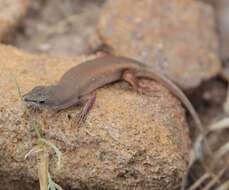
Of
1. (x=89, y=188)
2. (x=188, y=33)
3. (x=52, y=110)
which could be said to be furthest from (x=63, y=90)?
(x=188, y=33)

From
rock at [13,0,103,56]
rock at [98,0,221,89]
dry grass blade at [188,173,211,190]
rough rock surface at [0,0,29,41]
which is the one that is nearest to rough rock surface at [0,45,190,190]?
dry grass blade at [188,173,211,190]

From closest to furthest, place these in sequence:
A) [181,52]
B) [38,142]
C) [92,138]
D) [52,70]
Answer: [38,142], [92,138], [52,70], [181,52]

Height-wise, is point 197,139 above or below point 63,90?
below

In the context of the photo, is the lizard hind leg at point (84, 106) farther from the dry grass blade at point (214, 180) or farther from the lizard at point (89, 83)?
the dry grass blade at point (214, 180)

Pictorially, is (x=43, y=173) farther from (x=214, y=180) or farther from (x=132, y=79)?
(x=214, y=180)

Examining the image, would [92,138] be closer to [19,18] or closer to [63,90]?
[63,90]

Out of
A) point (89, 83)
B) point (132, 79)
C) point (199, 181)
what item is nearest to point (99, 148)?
point (89, 83)

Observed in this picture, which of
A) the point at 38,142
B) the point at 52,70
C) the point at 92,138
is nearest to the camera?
the point at 38,142

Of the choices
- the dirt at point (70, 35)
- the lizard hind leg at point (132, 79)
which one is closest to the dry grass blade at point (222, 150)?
the dirt at point (70, 35)
